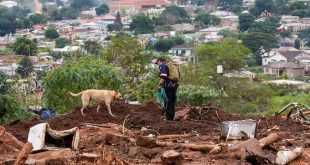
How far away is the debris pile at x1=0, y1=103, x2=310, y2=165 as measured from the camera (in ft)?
26.5

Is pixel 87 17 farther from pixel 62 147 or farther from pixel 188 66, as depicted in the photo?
pixel 62 147

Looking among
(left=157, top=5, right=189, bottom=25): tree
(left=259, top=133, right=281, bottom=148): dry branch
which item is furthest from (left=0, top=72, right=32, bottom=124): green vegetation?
(left=157, top=5, right=189, bottom=25): tree

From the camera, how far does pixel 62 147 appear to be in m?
8.96

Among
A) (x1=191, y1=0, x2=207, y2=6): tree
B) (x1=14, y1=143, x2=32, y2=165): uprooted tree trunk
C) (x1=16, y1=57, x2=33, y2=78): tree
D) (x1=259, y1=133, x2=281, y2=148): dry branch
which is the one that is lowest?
(x1=191, y1=0, x2=207, y2=6): tree

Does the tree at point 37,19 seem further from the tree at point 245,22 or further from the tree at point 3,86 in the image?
the tree at point 3,86

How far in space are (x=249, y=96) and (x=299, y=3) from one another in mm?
60968

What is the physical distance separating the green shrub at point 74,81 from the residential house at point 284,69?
113ft

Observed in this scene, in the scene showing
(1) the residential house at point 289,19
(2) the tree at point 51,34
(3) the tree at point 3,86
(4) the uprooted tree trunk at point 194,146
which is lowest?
(1) the residential house at point 289,19

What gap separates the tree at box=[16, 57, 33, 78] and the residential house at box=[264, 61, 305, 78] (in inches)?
1020

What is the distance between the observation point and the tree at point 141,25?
236ft

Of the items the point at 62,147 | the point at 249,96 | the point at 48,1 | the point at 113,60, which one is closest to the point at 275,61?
the point at 249,96

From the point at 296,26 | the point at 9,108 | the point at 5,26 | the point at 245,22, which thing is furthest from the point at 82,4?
the point at 9,108

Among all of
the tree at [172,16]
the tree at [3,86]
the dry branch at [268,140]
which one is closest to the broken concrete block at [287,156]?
the dry branch at [268,140]

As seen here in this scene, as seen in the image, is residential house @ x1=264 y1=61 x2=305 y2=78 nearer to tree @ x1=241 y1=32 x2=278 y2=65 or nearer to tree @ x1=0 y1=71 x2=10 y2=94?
tree @ x1=241 y1=32 x2=278 y2=65
